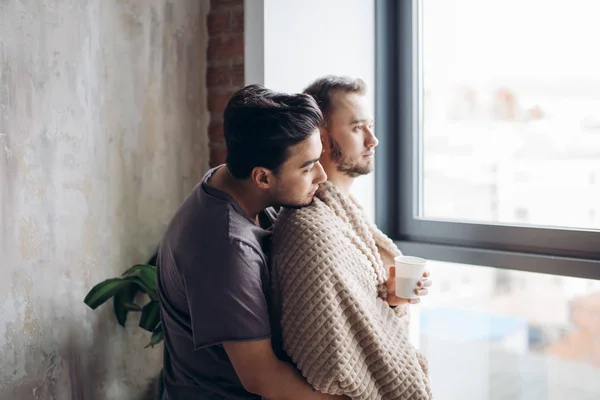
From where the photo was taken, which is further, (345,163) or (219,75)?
(219,75)

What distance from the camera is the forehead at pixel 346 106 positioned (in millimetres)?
1488

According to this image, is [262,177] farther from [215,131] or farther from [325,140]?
[215,131]

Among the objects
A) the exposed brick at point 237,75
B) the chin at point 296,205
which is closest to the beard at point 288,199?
the chin at point 296,205

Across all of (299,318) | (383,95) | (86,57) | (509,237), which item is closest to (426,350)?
(509,237)

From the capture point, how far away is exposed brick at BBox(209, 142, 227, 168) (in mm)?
2080

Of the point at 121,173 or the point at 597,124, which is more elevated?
the point at 597,124

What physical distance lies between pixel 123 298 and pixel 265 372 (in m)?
0.76

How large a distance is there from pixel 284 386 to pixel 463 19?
5.13 ft

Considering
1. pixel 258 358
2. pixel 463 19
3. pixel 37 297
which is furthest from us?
pixel 463 19

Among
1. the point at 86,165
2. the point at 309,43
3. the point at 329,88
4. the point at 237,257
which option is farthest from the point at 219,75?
the point at 237,257

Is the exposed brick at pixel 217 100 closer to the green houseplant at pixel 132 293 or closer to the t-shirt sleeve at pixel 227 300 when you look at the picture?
the green houseplant at pixel 132 293

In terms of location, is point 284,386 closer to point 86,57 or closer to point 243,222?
point 243,222

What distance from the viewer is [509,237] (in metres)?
1.96

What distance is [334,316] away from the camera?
3.94ft
